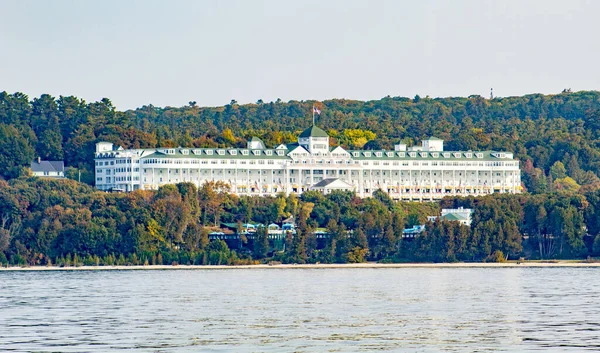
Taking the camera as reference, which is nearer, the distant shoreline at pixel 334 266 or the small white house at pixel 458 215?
the distant shoreline at pixel 334 266

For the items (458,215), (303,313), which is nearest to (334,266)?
(458,215)

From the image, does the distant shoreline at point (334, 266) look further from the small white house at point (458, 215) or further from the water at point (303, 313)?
the water at point (303, 313)

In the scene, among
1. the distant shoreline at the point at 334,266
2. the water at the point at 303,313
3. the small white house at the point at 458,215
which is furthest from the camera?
the small white house at the point at 458,215

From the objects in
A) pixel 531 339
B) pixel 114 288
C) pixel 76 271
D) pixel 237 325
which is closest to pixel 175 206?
pixel 76 271

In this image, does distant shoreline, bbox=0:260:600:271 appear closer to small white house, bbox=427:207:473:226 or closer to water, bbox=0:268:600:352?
small white house, bbox=427:207:473:226

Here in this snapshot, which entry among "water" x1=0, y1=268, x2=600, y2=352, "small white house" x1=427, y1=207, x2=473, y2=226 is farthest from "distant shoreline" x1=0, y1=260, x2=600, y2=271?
"water" x1=0, y1=268, x2=600, y2=352

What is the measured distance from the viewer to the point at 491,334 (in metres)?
77.6

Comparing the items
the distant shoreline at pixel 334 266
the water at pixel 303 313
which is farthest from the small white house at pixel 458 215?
the water at pixel 303 313

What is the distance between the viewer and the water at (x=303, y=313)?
73688 millimetres

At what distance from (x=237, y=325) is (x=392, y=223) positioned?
84722mm

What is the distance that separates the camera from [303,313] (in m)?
90.3

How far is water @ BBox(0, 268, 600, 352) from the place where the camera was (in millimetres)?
73688

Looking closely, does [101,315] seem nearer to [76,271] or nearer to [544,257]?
[76,271]

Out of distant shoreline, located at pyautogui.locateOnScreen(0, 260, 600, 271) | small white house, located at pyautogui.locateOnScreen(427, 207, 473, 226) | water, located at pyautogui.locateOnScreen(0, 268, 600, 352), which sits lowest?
water, located at pyautogui.locateOnScreen(0, 268, 600, 352)
